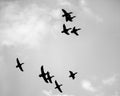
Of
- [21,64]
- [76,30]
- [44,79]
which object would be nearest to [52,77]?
[44,79]

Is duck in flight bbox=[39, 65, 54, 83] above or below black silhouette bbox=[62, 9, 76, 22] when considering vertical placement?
below

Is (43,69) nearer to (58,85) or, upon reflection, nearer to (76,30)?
(58,85)

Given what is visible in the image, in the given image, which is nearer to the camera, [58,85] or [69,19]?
[69,19]

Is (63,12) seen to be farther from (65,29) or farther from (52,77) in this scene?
(52,77)

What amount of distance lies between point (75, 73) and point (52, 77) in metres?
7.54

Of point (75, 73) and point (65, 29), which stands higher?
point (65, 29)

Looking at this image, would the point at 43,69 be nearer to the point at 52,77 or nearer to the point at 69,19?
the point at 52,77

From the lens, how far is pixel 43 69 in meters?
88.2

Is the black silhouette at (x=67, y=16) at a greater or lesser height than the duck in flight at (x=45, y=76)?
greater

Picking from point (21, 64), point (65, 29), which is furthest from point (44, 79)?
point (65, 29)

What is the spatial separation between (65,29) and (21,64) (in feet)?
58.1

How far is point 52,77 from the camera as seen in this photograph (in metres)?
88.2

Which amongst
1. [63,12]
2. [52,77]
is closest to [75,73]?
[52,77]

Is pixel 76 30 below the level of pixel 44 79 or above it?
above
